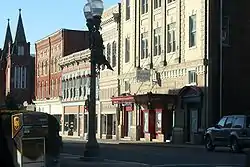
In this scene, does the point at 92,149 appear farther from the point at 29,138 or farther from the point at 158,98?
the point at 158,98

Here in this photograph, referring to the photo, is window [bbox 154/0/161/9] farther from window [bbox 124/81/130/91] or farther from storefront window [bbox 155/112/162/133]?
storefront window [bbox 155/112/162/133]

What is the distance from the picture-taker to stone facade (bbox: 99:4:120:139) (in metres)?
57.6

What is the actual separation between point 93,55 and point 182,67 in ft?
77.2

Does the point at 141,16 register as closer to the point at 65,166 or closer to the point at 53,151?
the point at 65,166

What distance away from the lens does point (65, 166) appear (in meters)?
18.8

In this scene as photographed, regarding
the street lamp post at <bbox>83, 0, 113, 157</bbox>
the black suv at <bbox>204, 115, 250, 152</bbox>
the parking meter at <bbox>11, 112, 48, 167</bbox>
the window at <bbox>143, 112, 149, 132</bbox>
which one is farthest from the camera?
the window at <bbox>143, 112, 149, 132</bbox>

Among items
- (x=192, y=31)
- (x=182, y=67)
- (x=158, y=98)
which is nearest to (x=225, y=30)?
(x=192, y=31)

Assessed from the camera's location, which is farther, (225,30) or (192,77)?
(192,77)

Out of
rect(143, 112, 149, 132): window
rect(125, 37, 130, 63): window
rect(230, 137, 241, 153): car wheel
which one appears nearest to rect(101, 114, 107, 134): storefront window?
rect(125, 37, 130, 63): window

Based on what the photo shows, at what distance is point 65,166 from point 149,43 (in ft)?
105

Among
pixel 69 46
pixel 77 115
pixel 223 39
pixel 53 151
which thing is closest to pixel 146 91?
pixel 223 39

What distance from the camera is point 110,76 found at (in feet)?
195

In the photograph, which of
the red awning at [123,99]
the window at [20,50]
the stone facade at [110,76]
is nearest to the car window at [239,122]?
the red awning at [123,99]

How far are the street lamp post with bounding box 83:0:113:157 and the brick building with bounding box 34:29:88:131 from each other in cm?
5450
